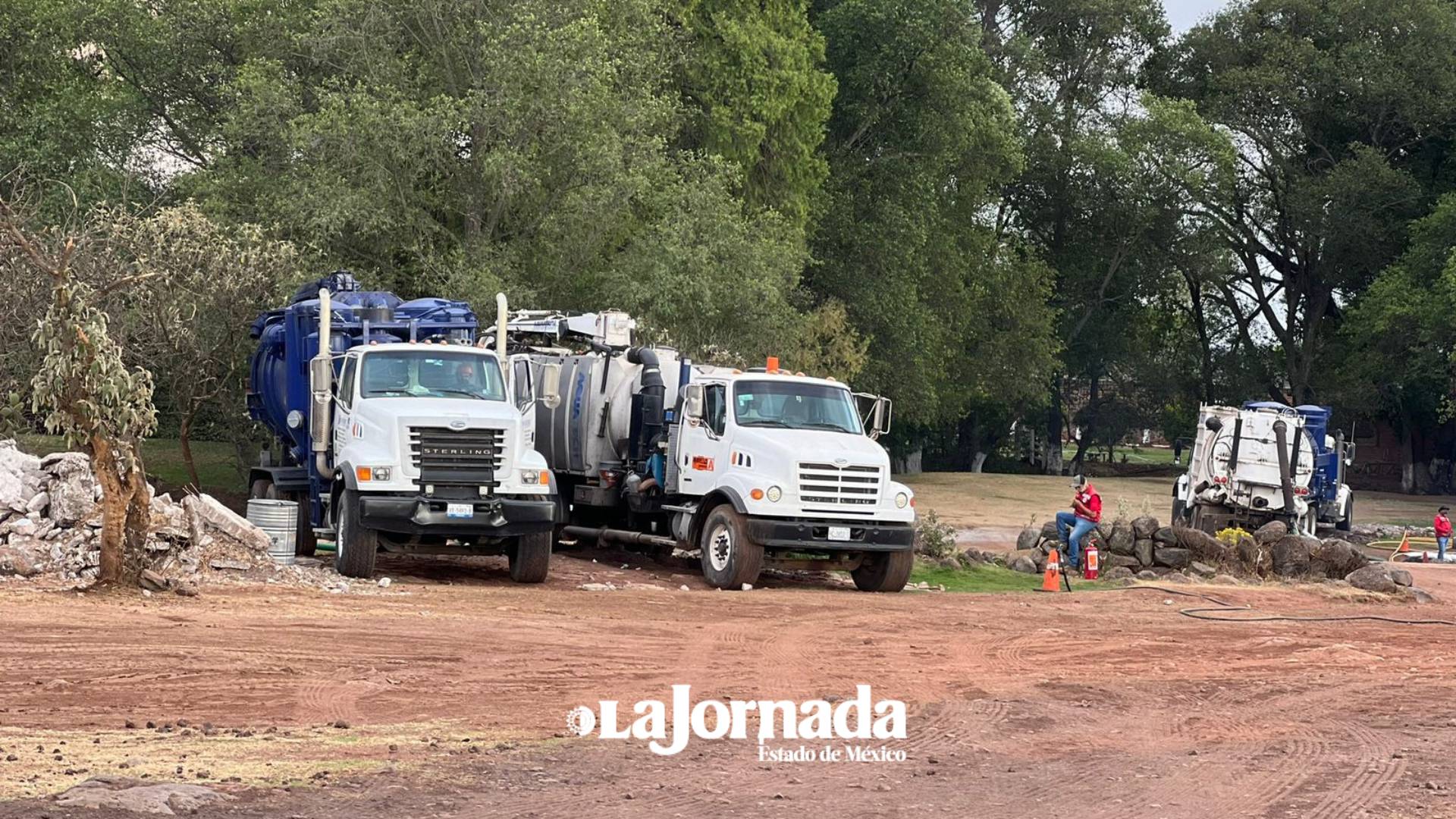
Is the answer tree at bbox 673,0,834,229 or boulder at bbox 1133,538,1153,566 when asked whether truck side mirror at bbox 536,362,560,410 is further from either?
tree at bbox 673,0,834,229

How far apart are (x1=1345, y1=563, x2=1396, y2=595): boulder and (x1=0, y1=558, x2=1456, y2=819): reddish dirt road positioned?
4692 millimetres

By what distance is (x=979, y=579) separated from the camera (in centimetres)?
2605

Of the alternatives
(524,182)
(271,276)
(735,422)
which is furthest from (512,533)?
(524,182)

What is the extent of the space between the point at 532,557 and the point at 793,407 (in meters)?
3.97

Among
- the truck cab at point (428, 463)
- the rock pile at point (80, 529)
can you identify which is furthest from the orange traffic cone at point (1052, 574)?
the rock pile at point (80, 529)

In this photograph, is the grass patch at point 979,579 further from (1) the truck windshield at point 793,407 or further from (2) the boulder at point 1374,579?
(2) the boulder at point 1374,579

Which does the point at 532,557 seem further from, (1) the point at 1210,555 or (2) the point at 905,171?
(2) the point at 905,171

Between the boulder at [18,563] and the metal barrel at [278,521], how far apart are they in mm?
3055

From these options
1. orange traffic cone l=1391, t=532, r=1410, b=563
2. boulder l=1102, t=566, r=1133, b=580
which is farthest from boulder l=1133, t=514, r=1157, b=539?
orange traffic cone l=1391, t=532, r=1410, b=563

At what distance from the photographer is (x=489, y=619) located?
16453mm

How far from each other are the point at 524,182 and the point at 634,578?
479 inches

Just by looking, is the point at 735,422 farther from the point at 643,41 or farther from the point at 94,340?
the point at 643,41

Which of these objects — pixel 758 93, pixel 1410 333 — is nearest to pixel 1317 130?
pixel 1410 333

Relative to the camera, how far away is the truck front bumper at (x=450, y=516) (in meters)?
19.4
